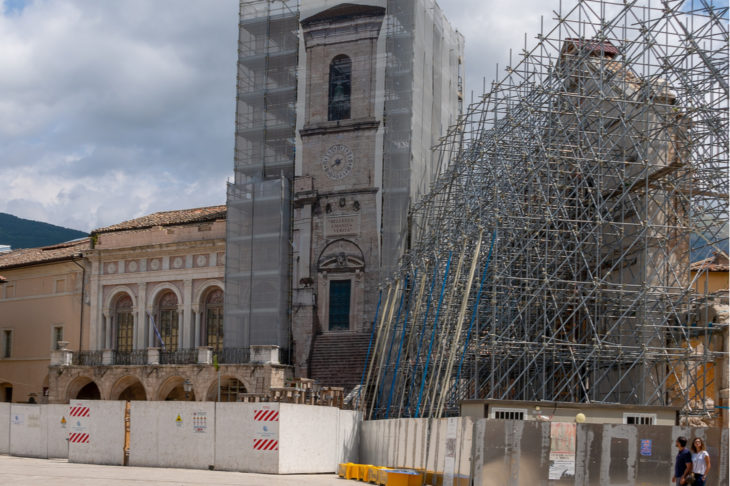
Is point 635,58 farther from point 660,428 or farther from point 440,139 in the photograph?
point 660,428

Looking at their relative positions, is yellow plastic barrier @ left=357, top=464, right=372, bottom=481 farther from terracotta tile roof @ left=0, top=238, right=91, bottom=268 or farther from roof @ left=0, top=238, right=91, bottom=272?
terracotta tile roof @ left=0, top=238, right=91, bottom=268

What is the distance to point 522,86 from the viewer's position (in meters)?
34.6

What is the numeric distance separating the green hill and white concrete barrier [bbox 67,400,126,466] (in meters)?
153

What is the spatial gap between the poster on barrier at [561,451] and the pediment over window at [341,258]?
2212 centimetres

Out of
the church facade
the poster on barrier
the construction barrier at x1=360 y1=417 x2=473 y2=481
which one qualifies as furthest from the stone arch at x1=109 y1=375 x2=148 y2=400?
the poster on barrier

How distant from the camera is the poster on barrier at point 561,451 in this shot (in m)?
21.0

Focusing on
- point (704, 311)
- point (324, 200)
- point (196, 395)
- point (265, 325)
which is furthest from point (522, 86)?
point (196, 395)

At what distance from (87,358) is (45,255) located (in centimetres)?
1046

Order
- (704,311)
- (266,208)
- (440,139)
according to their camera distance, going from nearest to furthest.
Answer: (704,311) → (440,139) → (266,208)

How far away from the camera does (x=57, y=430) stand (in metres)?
35.6

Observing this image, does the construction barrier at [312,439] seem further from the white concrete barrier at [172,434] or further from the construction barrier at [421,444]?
the white concrete barrier at [172,434]

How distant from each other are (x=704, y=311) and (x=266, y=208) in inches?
758

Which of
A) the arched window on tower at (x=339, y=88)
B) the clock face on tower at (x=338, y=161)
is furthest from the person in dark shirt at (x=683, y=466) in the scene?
the arched window on tower at (x=339, y=88)

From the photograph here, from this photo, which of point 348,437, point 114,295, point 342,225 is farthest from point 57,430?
point 114,295
